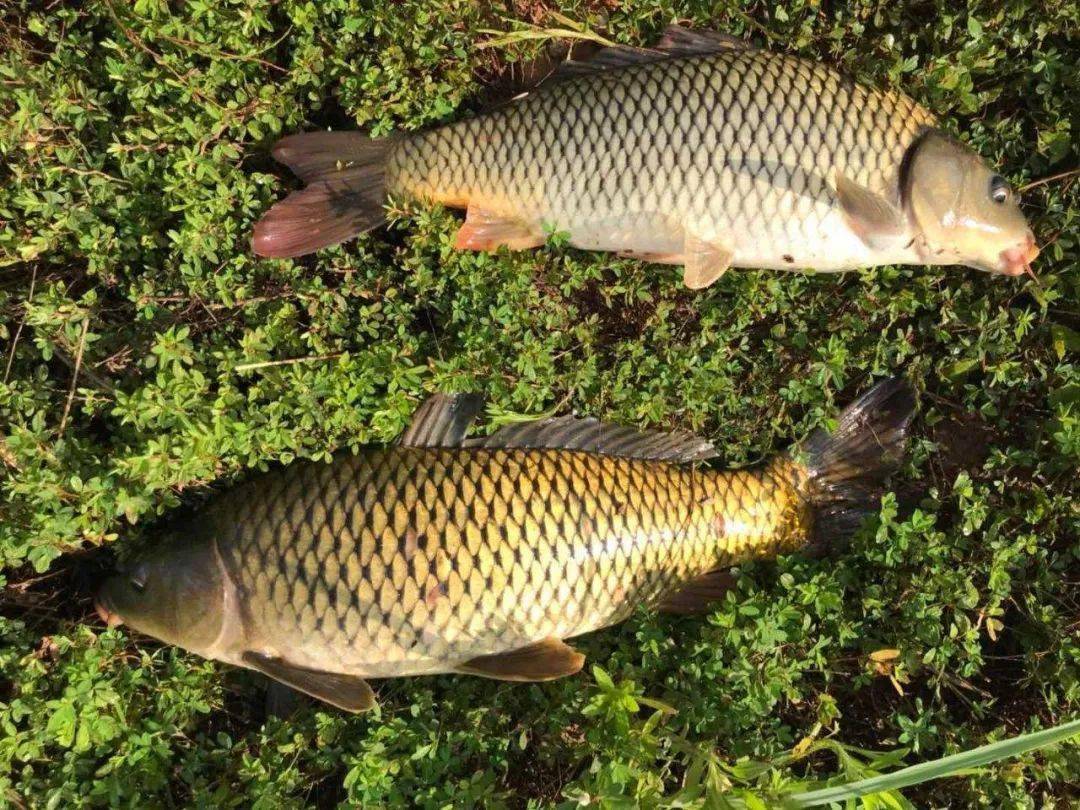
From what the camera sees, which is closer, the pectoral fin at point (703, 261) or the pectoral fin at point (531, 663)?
the pectoral fin at point (531, 663)

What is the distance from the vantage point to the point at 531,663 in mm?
2287

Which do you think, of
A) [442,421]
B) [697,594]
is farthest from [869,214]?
[442,421]

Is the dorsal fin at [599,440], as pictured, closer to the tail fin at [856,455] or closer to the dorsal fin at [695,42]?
the tail fin at [856,455]

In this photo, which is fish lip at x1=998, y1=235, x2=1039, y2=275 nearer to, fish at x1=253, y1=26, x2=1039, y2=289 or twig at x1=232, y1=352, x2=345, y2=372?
fish at x1=253, y1=26, x2=1039, y2=289

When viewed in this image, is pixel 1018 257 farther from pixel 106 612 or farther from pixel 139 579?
pixel 106 612

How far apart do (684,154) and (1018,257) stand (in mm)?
1109

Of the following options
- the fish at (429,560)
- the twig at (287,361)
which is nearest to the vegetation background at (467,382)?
the twig at (287,361)

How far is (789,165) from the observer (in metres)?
2.41

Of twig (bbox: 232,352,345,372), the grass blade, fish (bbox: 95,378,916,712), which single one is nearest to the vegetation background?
twig (bbox: 232,352,345,372)

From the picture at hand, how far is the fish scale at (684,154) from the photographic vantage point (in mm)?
2418

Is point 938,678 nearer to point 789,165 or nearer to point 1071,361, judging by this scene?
point 1071,361

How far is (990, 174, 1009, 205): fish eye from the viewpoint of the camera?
249cm

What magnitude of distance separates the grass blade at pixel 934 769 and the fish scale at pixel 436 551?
70cm

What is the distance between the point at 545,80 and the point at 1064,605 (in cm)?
237
